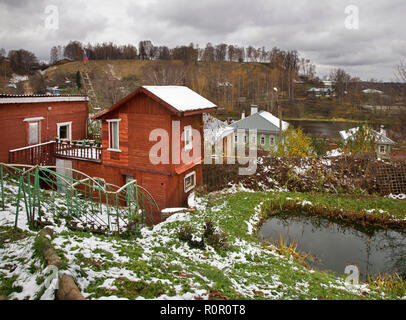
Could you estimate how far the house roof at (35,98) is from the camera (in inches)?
538

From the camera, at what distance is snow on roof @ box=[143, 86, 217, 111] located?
12.4m

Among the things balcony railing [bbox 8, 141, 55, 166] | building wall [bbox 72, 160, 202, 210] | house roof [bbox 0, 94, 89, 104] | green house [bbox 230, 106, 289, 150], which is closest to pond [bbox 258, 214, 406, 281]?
building wall [bbox 72, 160, 202, 210]

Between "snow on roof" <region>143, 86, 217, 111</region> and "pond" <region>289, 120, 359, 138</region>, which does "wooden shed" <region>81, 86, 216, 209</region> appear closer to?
"snow on roof" <region>143, 86, 217, 111</region>

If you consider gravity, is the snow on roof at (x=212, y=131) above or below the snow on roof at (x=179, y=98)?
below

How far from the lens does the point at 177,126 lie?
12812 millimetres

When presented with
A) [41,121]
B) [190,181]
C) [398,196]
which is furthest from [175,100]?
[398,196]

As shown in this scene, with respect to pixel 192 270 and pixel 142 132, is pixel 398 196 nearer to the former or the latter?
pixel 142 132

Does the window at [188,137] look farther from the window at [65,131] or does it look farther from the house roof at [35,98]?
the window at [65,131]

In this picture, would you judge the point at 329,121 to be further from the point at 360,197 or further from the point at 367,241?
the point at 367,241

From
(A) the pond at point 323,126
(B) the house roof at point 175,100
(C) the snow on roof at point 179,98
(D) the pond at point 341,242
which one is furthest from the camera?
(A) the pond at point 323,126

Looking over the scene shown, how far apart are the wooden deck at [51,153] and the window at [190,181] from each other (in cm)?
446

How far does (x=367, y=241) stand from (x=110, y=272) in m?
11.0

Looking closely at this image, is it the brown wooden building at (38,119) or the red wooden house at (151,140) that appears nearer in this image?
the red wooden house at (151,140)

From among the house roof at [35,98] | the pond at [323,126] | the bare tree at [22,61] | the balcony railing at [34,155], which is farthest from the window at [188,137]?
the bare tree at [22,61]
